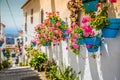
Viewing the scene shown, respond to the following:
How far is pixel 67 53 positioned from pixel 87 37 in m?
4.25

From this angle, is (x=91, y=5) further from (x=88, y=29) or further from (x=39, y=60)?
(x=39, y=60)

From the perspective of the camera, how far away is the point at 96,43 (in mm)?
6504

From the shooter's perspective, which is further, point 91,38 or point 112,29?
point 91,38

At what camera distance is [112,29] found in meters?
5.88

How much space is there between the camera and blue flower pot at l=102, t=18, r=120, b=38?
5840mm


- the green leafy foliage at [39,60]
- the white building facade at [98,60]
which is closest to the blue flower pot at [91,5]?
the white building facade at [98,60]

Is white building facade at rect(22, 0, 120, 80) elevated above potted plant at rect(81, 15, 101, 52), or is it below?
below

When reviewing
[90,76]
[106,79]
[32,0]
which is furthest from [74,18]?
[32,0]

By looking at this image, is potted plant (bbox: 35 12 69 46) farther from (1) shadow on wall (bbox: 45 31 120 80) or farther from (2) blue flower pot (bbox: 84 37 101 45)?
(2) blue flower pot (bbox: 84 37 101 45)

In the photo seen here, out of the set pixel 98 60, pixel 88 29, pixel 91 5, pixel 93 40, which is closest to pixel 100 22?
pixel 88 29

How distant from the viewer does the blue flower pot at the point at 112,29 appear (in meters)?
5.84

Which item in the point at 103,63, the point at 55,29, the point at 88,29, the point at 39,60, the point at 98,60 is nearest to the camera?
the point at 88,29

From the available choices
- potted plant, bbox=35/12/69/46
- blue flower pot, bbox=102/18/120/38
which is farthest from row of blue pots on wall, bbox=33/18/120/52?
potted plant, bbox=35/12/69/46

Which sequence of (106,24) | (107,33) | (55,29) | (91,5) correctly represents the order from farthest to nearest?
(55,29) < (91,5) < (107,33) < (106,24)
